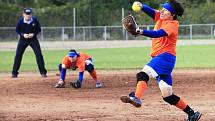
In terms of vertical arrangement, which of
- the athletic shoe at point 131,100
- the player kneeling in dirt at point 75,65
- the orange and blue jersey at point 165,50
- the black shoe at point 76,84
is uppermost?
the orange and blue jersey at point 165,50

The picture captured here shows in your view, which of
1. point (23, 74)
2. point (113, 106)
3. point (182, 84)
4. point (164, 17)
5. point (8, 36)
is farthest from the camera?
point (8, 36)

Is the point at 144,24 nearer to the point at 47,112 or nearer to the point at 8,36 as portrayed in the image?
the point at 8,36

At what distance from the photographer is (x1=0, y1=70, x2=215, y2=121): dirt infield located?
10.3m

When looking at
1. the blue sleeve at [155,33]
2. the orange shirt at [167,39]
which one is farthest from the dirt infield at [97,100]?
the blue sleeve at [155,33]

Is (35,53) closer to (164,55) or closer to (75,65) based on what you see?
(75,65)

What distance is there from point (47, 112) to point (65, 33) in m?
36.1

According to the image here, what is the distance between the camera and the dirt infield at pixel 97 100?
10266 mm

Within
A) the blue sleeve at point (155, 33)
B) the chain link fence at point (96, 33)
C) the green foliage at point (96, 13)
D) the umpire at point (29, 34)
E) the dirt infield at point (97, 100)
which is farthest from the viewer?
the green foliage at point (96, 13)

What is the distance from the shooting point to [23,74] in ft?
63.6

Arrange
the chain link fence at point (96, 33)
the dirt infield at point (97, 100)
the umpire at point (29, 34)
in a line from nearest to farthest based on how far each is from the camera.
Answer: the dirt infield at point (97, 100) → the umpire at point (29, 34) → the chain link fence at point (96, 33)

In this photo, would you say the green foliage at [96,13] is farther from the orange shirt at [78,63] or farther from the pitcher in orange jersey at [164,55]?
the pitcher in orange jersey at [164,55]

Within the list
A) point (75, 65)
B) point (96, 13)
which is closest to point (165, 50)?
point (75, 65)

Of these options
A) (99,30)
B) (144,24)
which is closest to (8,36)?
(99,30)

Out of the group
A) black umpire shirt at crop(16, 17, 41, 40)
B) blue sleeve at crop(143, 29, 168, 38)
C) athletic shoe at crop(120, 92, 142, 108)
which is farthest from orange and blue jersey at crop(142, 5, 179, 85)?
black umpire shirt at crop(16, 17, 41, 40)
